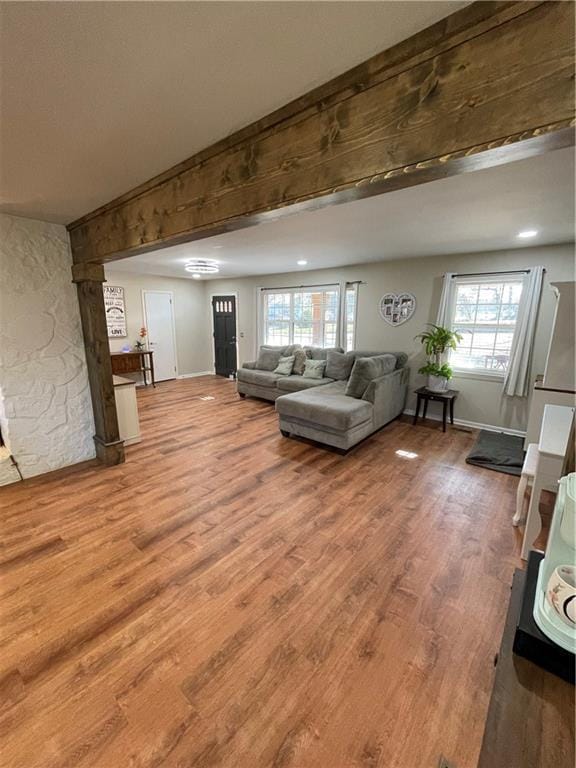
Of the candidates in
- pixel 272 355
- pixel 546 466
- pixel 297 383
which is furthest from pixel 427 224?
pixel 272 355

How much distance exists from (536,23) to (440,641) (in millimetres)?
2281

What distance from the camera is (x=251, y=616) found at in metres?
1.63

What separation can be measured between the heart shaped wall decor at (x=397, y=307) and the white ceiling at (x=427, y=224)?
2.01ft

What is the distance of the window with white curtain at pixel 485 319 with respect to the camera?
4039 millimetres

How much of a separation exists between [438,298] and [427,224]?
1868 millimetres

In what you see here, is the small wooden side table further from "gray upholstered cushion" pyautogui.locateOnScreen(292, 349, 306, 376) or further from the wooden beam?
the wooden beam

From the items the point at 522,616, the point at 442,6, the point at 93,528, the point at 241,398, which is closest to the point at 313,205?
Result: the point at 442,6

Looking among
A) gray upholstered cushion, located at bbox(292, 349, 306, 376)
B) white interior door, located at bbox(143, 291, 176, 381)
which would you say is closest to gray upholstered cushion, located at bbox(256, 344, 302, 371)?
gray upholstered cushion, located at bbox(292, 349, 306, 376)

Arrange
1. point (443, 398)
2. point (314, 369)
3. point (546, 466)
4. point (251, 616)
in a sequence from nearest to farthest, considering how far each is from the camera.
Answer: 1. point (251, 616)
2. point (546, 466)
3. point (443, 398)
4. point (314, 369)

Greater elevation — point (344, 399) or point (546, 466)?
point (546, 466)

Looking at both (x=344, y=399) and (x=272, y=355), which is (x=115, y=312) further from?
(x=344, y=399)

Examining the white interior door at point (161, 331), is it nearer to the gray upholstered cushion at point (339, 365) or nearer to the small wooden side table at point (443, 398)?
the gray upholstered cushion at point (339, 365)

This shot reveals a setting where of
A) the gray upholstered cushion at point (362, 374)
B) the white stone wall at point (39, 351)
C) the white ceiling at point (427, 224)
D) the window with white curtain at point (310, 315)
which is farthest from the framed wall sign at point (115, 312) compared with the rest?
the gray upholstered cushion at point (362, 374)

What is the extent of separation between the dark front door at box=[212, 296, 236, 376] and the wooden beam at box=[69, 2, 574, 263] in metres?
6.01
